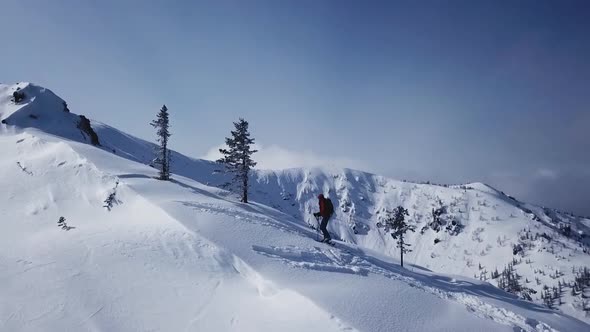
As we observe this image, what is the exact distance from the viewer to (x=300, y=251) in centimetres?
1142

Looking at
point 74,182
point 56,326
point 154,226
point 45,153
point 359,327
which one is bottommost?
point 56,326

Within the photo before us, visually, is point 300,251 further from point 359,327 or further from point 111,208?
point 111,208

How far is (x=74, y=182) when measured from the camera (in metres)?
19.5

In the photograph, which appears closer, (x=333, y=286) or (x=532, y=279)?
(x=333, y=286)

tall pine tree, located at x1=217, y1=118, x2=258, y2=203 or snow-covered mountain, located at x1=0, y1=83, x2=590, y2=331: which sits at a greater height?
tall pine tree, located at x1=217, y1=118, x2=258, y2=203

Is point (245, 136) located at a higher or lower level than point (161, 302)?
higher

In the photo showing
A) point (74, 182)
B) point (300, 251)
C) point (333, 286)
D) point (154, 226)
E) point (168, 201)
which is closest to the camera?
point (333, 286)

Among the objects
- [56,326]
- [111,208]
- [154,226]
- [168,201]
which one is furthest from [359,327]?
[111,208]

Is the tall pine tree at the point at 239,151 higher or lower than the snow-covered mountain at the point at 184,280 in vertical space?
higher

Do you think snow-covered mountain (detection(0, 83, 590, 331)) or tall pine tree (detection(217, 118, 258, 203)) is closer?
snow-covered mountain (detection(0, 83, 590, 331))

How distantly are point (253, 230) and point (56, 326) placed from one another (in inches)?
276

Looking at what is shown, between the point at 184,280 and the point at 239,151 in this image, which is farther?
the point at 239,151

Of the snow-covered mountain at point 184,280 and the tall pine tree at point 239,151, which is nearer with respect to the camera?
the snow-covered mountain at point 184,280

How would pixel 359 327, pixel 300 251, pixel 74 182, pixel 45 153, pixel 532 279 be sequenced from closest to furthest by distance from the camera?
pixel 359 327 → pixel 300 251 → pixel 74 182 → pixel 45 153 → pixel 532 279
